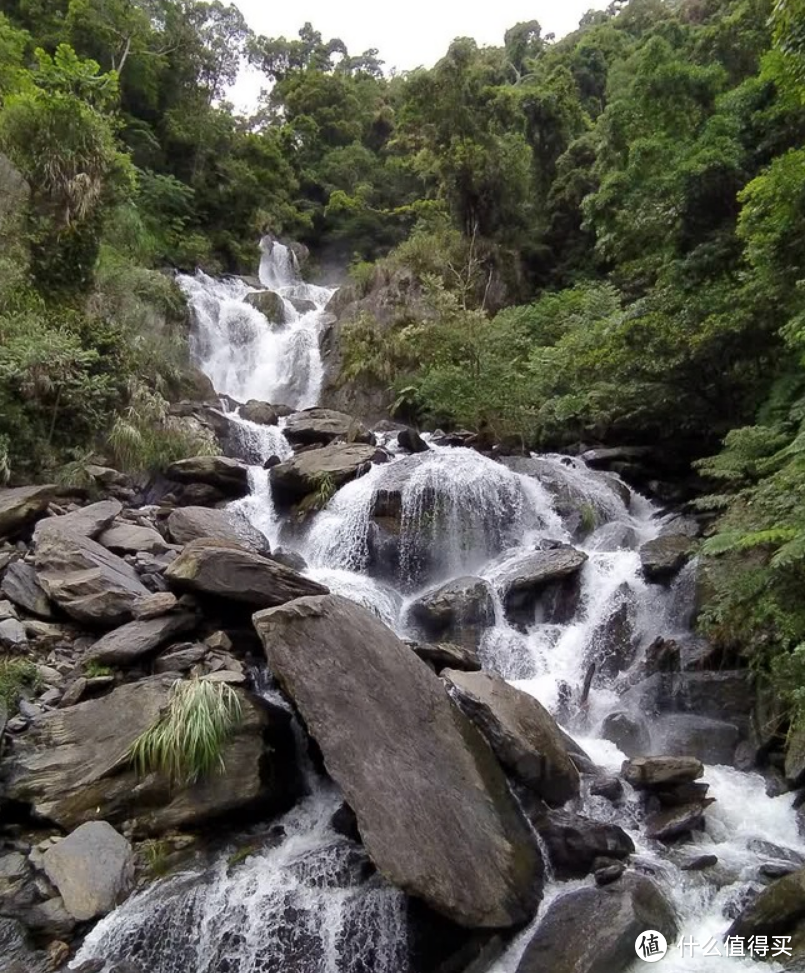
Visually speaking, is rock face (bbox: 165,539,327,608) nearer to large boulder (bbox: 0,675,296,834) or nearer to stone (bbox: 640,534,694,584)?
large boulder (bbox: 0,675,296,834)

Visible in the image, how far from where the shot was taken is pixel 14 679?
19.5 feet

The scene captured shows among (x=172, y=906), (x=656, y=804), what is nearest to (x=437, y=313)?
(x=656, y=804)

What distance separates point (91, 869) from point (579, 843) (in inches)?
147

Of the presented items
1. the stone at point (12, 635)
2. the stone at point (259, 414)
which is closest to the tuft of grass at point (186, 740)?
the stone at point (12, 635)

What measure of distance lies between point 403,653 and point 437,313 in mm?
14965

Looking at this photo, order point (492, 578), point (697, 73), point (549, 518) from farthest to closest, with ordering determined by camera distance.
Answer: point (697, 73) → point (549, 518) → point (492, 578)

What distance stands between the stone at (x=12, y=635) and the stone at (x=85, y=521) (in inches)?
55.8

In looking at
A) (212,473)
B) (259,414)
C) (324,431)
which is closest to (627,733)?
(212,473)

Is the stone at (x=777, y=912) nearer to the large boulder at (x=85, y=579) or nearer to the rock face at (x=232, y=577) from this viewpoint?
the rock face at (x=232, y=577)

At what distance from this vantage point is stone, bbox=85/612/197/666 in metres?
6.36

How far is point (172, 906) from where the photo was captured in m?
4.89

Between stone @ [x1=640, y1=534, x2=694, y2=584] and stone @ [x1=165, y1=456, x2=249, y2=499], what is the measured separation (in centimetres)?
679

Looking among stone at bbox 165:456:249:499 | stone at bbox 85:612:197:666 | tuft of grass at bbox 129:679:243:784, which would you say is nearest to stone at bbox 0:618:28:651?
stone at bbox 85:612:197:666

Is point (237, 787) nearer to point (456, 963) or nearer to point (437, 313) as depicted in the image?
point (456, 963)
